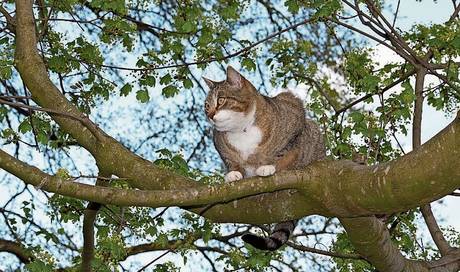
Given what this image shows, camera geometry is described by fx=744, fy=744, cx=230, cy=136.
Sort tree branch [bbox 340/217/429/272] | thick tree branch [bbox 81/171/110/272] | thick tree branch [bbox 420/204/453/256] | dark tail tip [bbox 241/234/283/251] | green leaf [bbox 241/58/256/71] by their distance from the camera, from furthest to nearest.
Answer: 1. green leaf [bbox 241/58/256/71]
2. thick tree branch [bbox 420/204/453/256]
3. thick tree branch [bbox 81/171/110/272]
4. dark tail tip [bbox 241/234/283/251]
5. tree branch [bbox 340/217/429/272]

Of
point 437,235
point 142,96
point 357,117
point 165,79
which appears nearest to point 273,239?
point 357,117

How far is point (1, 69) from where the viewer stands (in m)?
5.84

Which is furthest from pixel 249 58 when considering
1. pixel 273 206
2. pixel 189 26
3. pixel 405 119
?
pixel 273 206

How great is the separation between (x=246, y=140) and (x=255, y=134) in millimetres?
83

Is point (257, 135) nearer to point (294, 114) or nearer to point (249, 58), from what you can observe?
point (294, 114)

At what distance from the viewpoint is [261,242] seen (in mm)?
4965

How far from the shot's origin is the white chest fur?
221 inches

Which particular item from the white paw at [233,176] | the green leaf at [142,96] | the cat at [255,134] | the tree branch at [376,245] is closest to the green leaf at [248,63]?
the cat at [255,134]

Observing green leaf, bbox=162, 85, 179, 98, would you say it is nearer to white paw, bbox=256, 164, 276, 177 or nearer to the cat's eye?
the cat's eye

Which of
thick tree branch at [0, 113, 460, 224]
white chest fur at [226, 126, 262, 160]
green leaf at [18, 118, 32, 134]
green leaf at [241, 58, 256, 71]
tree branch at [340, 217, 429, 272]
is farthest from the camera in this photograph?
green leaf at [241, 58, 256, 71]

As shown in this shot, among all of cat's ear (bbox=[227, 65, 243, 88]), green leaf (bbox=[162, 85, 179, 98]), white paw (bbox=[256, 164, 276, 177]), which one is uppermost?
green leaf (bbox=[162, 85, 179, 98])

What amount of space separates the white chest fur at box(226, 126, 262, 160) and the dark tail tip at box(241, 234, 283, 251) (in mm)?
716

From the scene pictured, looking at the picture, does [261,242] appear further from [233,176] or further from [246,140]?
[246,140]

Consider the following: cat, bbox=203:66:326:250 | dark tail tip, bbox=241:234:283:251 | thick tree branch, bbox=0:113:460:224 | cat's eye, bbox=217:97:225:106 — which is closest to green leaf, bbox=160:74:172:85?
cat, bbox=203:66:326:250
